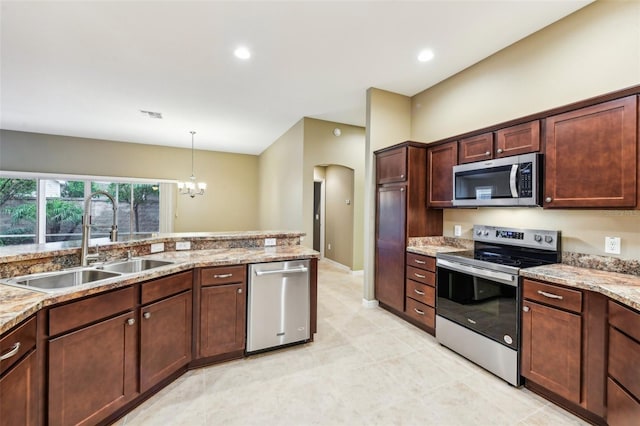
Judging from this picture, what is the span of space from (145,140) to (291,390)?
666 cm

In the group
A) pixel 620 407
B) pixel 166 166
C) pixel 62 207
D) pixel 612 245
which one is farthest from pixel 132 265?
pixel 62 207

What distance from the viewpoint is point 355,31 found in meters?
2.52

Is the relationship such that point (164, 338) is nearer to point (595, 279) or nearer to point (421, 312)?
point (421, 312)

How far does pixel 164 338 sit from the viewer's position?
6.61 feet

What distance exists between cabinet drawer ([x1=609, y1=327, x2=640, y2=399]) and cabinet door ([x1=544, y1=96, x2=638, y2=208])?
864 millimetres

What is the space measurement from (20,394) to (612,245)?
11.9 feet

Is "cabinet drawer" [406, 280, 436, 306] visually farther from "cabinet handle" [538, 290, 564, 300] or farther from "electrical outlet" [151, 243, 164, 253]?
"electrical outlet" [151, 243, 164, 253]

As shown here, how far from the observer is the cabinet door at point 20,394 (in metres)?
1.13

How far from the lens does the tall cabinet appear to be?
3.24m

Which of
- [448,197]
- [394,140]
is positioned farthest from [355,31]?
[448,197]

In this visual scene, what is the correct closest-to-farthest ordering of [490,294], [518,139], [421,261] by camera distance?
[490,294] < [518,139] < [421,261]

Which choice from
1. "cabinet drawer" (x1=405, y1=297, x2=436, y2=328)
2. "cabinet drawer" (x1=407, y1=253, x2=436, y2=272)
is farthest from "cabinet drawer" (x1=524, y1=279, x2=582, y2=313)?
"cabinet drawer" (x1=405, y1=297, x2=436, y2=328)

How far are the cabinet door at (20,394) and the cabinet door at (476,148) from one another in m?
3.47

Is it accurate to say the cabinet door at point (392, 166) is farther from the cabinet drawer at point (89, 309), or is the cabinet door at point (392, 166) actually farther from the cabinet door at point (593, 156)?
the cabinet drawer at point (89, 309)
